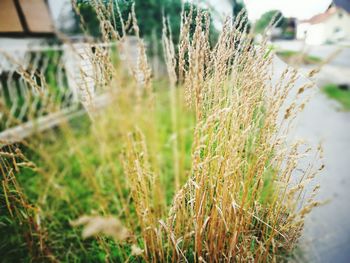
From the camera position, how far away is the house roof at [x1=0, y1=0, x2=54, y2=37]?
12.6 ft

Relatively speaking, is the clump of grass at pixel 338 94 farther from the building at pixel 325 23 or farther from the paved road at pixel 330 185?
the building at pixel 325 23

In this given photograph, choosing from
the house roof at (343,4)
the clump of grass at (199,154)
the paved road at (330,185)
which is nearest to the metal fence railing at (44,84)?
the clump of grass at (199,154)

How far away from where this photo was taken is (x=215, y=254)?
1395 mm

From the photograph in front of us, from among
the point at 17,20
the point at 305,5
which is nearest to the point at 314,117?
the point at 305,5

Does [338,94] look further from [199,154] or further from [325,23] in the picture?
[199,154]

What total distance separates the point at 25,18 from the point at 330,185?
4946mm

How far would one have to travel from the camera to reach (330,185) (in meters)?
2.87

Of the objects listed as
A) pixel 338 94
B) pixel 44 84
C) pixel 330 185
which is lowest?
pixel 338 94

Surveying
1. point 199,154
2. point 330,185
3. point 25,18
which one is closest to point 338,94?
point 330,185

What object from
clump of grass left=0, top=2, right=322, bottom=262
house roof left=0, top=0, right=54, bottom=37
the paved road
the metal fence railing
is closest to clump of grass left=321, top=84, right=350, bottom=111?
the paved road

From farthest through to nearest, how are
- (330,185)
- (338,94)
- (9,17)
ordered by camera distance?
(338,94) < (9,17) < (330,185)

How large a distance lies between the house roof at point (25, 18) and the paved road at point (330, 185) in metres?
3.66

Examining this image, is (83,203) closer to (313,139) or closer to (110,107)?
(110,107)

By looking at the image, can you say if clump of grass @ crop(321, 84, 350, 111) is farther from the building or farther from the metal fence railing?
the metal fence railing
